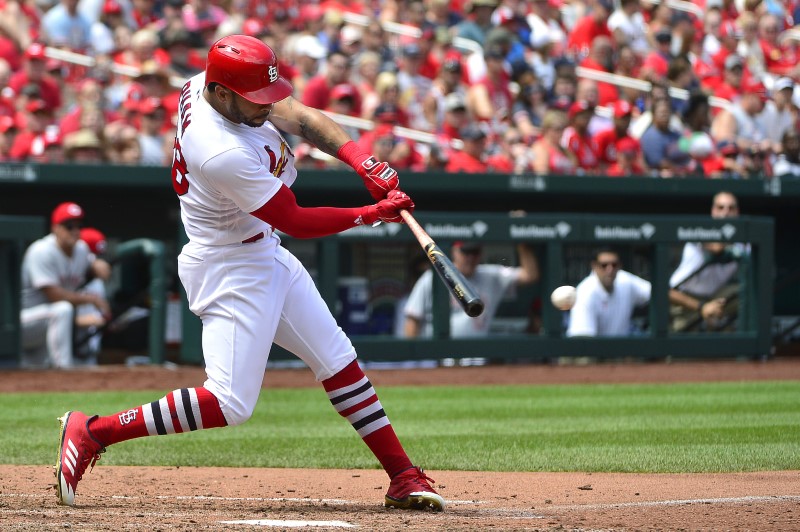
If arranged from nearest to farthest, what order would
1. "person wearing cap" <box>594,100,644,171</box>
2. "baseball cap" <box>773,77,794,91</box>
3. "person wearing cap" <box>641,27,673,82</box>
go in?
"person wearing cap" <box>594,100,644,171</box> < "baseball cap" <box>773,77,794,91</box> < "person wearing cap" <box>641,27,673,82</box>

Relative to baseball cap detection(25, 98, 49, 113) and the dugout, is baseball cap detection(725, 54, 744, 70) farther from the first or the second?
baseball cap detection(25, 98, 49, 113)

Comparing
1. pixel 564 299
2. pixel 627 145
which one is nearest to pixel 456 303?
pixel 627 145

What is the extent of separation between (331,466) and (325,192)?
213 inches

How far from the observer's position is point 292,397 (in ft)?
29.5

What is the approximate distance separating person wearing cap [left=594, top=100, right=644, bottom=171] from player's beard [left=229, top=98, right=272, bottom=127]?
8352mm

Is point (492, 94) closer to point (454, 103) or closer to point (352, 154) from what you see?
point (454, 103)

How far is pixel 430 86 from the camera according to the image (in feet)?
43.6

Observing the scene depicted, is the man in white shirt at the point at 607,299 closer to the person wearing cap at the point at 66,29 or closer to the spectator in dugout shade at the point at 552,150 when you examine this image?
the spectator in dugout shade at the point at 552,150

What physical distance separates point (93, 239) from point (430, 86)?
4113 millimetres

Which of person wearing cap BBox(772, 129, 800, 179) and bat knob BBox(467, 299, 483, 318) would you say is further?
person wearing cap BBox(772, 129, 800, 179)

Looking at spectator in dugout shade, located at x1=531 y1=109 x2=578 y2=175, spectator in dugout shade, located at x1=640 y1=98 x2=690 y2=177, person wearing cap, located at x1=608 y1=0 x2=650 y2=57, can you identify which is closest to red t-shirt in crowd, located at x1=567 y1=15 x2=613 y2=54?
person wearing cap, located at x1=608 y1=0 x2=650 y2=57

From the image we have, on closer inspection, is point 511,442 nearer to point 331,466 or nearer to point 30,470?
point 331,466

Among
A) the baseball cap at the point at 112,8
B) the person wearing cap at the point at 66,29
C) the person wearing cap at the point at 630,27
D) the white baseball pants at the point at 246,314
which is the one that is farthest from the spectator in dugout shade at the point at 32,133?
the person wearing cap at the point at 630,27

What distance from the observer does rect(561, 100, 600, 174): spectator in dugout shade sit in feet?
40.5
